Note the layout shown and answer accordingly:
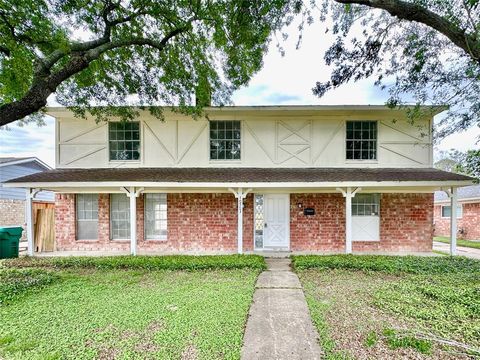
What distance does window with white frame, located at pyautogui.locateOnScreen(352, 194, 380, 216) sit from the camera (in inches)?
368

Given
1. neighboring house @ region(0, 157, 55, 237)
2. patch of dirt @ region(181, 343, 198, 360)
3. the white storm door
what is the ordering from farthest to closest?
neighboring house @ region(0, 157, 55, 237) < the white storm door < patch of dirt @ region(181, 343, 198, 360)

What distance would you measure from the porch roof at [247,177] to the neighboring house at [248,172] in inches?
5.7

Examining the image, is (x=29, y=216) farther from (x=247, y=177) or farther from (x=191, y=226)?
(x=247, y=177)

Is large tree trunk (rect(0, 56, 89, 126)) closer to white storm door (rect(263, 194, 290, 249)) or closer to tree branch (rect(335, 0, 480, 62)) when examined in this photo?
white storm door (rect(263, 194, 290, 249))

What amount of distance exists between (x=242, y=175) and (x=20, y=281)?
260 inches

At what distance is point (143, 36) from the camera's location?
7750mm

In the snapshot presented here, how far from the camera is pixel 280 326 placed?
12.8 ft

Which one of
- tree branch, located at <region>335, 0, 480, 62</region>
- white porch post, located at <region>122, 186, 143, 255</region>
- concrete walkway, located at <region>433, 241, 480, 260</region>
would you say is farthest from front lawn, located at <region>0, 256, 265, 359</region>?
concrete walkway, located at <region>433, 241, 480, 260</region>

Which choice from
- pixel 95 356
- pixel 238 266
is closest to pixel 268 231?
pixel 238 266

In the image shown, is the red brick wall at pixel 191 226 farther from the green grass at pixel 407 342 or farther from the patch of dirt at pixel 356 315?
the green grass at pixel 407 342

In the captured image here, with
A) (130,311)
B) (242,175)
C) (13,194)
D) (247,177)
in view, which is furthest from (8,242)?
(247,177)

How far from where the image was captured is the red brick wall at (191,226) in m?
9.34

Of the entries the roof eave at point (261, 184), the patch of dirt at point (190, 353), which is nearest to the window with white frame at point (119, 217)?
the roof eave at point (261, 184)

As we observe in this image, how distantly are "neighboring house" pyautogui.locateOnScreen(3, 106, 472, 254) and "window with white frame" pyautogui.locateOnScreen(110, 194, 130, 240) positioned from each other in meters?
0.04
